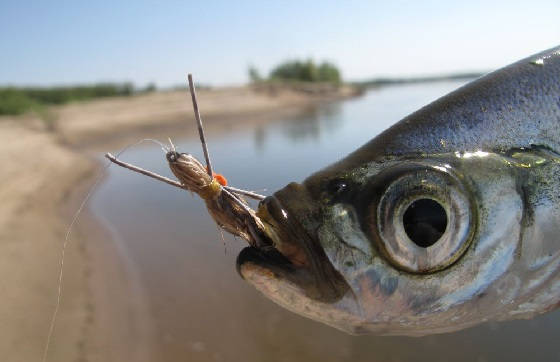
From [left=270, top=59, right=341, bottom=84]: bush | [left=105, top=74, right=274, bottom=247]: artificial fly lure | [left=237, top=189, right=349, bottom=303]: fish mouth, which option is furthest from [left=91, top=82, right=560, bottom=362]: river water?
[left=270, top=59, right=341, bottom=84]: bush

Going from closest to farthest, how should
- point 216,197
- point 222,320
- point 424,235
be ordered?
point 424,235, point 216,197, point 222,320

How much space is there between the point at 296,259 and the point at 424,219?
0.45 meters

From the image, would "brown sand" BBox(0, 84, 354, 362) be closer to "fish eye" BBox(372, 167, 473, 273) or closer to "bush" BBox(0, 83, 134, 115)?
"fish eye" BBox(372, 167, 473, 273)

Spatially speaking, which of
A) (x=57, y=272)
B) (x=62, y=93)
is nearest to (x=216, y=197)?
(x=57, y=272)

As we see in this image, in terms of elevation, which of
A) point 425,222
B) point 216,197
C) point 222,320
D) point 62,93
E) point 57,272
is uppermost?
point 62,93

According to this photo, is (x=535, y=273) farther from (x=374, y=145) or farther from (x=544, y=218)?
(x=374, y=145)

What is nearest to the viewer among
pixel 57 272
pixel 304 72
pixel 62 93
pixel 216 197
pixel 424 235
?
pixel 424 235

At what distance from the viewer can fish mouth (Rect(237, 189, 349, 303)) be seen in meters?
1.38

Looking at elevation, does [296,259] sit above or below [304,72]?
below

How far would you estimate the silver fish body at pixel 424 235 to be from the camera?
133 cm

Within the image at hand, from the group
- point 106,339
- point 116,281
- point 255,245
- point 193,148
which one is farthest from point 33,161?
point 255,245

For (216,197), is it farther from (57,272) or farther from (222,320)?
(57,272)

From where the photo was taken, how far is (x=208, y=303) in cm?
467

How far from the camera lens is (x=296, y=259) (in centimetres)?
140
